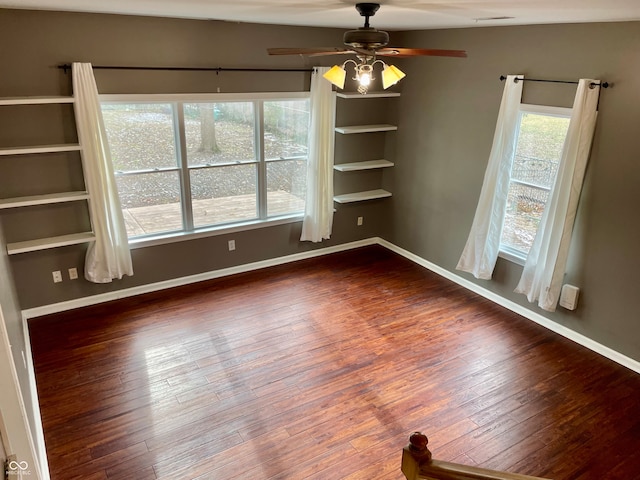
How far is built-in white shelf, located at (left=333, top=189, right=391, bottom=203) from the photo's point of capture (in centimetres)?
564

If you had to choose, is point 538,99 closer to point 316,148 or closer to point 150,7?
point 316,148

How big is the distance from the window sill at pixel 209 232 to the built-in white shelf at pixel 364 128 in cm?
113

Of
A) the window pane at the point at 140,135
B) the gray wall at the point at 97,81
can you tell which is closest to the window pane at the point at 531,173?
the gray wall at the point at 97,81

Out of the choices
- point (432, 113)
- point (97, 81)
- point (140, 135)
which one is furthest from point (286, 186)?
point (97, 81)

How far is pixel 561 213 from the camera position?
12.7 ft

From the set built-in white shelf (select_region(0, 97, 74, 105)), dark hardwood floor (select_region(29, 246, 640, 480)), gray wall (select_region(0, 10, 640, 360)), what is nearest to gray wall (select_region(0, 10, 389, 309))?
gray wall (select_region(0, 10, 640, 360))

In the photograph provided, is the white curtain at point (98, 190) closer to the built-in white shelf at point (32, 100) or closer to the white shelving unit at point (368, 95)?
the built-in white shelf at point (32, 100)

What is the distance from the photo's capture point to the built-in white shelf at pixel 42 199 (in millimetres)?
3822

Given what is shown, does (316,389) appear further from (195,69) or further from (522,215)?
(195,69)

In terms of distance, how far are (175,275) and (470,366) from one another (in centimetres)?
317

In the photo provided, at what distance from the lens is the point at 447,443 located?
→ 117 inches

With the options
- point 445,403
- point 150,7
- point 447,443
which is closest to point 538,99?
point 445,403

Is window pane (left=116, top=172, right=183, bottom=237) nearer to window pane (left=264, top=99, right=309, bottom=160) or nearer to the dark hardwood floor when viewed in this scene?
the dark hardwood floor

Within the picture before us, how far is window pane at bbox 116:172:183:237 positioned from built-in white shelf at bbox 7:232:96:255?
17.6 inches
